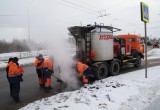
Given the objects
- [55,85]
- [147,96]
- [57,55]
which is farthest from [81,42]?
[147,96]

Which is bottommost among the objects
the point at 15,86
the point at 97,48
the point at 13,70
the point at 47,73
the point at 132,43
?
the point at 15,86

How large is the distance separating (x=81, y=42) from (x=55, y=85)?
291cm

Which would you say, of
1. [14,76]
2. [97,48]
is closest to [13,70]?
[14,76]

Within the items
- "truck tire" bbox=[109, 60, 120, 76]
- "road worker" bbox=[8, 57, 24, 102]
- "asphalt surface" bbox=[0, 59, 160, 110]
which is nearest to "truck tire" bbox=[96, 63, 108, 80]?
"truck tire" bbox=[109, 60, 120, 76]

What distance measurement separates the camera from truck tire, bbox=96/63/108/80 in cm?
1097

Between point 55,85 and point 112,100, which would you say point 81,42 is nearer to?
point 55,85

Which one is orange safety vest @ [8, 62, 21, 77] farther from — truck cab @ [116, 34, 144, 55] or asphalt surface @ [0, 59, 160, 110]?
truck cab @ [116, 34, 144, 55]

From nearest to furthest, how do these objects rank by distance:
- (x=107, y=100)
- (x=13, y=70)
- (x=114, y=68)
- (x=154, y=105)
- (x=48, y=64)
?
(x=154, y=105)
(x=107, y=100)
(x=13, y=70)
(x=48, y=64)
(x=114, y=68)

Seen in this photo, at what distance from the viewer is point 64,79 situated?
1027cm

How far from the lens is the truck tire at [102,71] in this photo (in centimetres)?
1097

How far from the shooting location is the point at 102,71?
37.7 feet

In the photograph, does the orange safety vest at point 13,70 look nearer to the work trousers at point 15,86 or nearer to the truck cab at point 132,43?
the work trousers at point 15,86

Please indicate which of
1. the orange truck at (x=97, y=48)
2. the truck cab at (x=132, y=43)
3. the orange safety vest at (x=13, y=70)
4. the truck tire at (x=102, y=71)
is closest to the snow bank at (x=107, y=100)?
the orange safety vest at (x=13, y=70)

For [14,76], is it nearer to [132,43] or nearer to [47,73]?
[47,73]
